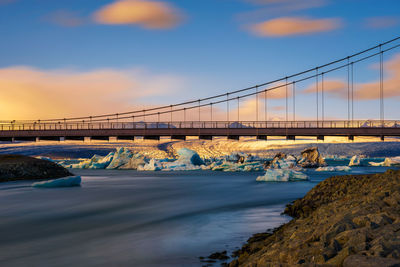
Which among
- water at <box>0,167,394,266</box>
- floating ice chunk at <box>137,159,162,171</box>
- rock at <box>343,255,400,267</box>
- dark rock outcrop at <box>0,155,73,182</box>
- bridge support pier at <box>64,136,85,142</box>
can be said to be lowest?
floating ice chunk at <box>137,159,162,171</box>

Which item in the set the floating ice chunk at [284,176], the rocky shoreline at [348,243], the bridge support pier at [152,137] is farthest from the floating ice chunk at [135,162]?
the rocky shoreline at [348,243]

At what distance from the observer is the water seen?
7906mm

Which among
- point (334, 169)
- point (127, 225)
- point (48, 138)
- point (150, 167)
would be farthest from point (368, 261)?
point (48, 138)

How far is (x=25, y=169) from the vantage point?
995 inches

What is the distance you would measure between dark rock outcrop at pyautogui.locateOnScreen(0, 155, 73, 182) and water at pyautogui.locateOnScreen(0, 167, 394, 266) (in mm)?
4789

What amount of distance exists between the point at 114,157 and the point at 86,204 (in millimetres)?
33637

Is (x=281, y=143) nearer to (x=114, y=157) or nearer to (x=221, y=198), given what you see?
(x=114, y=157)

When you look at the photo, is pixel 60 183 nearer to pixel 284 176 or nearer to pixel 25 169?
pixel 25 169

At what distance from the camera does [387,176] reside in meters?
11.5

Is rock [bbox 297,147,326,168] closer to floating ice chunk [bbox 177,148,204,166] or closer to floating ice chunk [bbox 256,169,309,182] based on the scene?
floating ice chunk [bbox 177,148,204,166]

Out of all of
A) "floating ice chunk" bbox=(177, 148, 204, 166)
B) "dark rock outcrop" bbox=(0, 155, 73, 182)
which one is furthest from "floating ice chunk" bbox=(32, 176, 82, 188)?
"floating ice chunk" bbox=(177, 148, 204, 166)

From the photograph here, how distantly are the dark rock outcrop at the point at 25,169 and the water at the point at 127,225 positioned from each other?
4.79 metres

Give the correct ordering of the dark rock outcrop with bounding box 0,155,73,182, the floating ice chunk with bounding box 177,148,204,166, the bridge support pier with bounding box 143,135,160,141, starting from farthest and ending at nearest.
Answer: the bridge support pier with bounding box 143,135,160,141, the floating ice chunk with bounding box 177,148,204,166, the dark rock outcrop with bounding box 0,155,73,182

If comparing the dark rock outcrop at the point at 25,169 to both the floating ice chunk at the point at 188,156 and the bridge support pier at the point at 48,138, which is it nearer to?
the floating ice chunk at the point at 188,156
